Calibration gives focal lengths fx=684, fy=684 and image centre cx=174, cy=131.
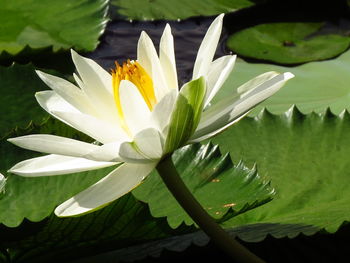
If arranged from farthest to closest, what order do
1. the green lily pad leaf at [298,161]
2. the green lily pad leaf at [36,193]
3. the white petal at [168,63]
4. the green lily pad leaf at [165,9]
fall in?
1. the green lily pad leaf at [165,9]
2. the green lily pad leaf at [298,161]
3. the green lily pad leaf at [36,193]
4. the white petal at [168,63]

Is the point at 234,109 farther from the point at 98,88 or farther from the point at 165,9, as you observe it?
the point at 165,9

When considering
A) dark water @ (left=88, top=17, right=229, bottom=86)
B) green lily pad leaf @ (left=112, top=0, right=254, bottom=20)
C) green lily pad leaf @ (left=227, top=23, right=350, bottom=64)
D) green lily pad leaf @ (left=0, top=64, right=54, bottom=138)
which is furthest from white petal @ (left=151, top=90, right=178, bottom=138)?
green lily pad leaf @ (left=112, top=0, right=254, bottom=20)

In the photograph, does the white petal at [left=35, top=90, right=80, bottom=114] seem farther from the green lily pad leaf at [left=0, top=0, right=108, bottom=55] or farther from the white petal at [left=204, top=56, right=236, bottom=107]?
the green lily pad leaf at [left=0, top=0, right=108, bottom=55]

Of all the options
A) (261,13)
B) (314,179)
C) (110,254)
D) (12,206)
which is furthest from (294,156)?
(261,13)

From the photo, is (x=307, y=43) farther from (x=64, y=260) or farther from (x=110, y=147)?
(x=110, y=147)

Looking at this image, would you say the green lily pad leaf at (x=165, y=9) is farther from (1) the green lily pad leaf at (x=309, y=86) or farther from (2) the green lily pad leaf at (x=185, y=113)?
(2) the green lily pad leaf at (x=185, y=113)

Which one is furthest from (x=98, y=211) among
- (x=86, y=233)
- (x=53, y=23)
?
(x=53, y=23)

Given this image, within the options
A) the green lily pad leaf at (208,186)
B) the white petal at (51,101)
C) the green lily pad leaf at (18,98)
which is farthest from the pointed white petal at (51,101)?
the green lily pad leaf at (18,98)
